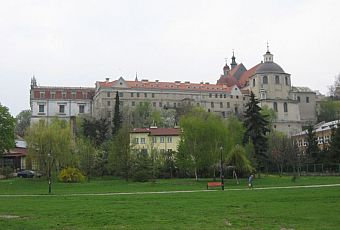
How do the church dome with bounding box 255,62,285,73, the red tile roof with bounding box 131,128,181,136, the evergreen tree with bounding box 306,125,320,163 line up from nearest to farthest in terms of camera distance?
the evergreen tree with bounding box 306,125,320,163, the red tile roof with bounding box 131,128,181,136, the church dome with bounding box 255,62,285,73

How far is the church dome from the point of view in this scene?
138 metres

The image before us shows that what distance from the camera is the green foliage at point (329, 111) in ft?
422

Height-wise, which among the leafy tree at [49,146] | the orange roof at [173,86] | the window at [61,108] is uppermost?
the orange roof at [173,86]

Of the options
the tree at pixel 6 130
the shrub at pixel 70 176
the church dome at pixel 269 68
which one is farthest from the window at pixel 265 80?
the tree at pixel 6 130

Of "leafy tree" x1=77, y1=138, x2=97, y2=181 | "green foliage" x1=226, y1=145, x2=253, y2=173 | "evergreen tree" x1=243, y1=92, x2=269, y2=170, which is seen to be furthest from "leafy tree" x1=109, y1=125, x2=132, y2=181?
"evergreen tree" x1=243, y1=92, x2=269, y2=170

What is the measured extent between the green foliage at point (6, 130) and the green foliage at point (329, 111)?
92689mm

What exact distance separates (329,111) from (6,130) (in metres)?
98.0

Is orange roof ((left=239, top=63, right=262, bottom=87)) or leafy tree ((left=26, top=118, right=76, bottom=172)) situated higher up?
orange roof ((left=239, top=63, right=262, bottom=87))

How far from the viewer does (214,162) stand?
2314 inches

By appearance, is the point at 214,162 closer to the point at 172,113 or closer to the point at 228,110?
the point at 172,113

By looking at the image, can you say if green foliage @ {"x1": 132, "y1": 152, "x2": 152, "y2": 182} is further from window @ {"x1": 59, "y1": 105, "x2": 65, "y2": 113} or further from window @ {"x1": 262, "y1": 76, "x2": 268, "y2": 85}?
window @ {"x1": 262, "y1": 76, "x2": 268, "y2": 85}

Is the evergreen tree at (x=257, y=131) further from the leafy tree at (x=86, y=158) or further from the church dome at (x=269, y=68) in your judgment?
the church dome at (x=269, y=68)

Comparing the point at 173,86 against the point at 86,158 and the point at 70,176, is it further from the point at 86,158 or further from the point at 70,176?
the point at 70,176

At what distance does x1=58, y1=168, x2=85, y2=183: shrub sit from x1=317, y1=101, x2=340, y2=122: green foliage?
88.6 metres
